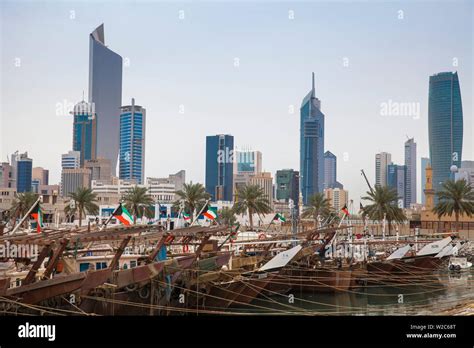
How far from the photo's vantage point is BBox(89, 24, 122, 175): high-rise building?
187 metres

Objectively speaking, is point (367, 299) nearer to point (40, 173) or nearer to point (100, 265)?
point (100, 265)

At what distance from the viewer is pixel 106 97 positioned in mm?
189750

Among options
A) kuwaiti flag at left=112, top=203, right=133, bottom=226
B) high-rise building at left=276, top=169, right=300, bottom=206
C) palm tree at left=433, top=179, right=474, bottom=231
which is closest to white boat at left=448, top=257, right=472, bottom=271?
palm tree at left=433, top=179, right=474, bottom=231

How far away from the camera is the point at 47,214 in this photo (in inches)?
1506

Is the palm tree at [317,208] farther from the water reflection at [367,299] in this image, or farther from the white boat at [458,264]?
the water reflection at [367,299]

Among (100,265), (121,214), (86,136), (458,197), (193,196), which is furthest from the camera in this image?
(86,136)

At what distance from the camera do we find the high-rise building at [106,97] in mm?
186850

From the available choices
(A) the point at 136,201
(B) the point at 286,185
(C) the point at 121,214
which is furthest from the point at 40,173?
(B) the point at 286,185

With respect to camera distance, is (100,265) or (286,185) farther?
(286,185)

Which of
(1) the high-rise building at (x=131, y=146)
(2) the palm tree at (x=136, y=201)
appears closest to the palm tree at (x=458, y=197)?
(2) the palm tree at (x=136, y=201)
